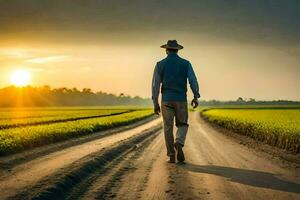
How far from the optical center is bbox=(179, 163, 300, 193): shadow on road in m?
7.57

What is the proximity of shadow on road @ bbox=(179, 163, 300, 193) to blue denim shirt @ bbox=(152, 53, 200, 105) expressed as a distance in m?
1.72

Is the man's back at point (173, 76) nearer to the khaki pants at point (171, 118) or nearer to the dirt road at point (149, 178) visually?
the khaki pants at point (171, 118)

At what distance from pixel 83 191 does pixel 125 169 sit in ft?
7.77

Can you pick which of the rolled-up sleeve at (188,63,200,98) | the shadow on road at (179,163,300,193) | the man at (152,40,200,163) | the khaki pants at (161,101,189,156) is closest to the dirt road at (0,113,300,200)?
A: the shadow on road at (179,163,300,193)

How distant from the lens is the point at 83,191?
7.19 meters

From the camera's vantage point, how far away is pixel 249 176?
28.1ft

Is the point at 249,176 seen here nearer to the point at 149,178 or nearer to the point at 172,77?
the point at 149,178

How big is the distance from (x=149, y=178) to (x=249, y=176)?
186 cm

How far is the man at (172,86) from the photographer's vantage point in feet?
35.9

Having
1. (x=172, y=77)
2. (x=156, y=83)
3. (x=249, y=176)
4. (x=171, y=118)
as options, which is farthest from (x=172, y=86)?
(x=249, y=176)

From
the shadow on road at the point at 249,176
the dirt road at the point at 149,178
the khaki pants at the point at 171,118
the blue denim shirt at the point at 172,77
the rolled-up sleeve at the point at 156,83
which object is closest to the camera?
the dirt road at the point at 149,178

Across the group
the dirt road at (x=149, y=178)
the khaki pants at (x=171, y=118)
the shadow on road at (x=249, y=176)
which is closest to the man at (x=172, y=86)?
the khaki pants at (x=171, y=118)

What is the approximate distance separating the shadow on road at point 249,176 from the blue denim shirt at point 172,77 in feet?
5.64

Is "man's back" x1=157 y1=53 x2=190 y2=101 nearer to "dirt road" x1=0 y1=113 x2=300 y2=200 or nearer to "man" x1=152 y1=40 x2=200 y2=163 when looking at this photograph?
"man" x1=152 y1=40 x2=200 y2=163
